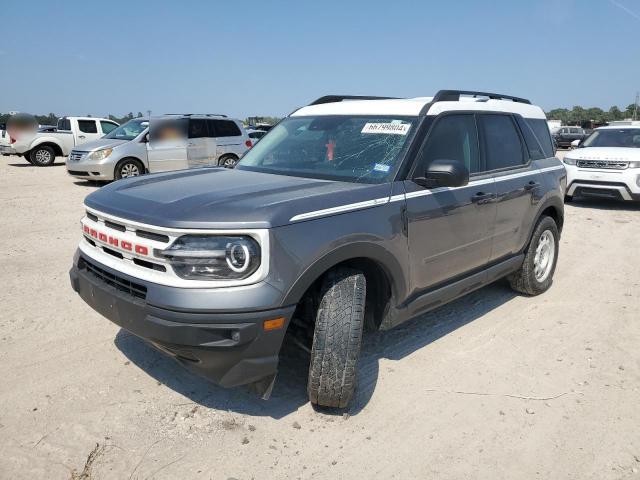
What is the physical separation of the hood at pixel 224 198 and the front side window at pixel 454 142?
0.61m

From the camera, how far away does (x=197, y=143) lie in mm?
13227

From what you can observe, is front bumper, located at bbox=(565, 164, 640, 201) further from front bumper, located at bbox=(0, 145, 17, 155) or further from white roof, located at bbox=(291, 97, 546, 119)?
front bumper, located at bbox=(0, 145, 17, 155)

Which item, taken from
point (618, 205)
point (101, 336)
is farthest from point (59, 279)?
point (618, 205)

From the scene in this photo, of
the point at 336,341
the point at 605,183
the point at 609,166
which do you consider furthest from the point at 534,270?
the point at 609,166

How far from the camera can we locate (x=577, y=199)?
12.2 metres

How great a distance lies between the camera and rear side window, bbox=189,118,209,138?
13.1 metres

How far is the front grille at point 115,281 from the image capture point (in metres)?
2.75

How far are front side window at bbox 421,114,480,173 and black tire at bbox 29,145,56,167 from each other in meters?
17.5

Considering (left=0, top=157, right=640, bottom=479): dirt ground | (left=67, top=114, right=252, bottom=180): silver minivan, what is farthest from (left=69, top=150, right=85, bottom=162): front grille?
(left=0, top=157, right=640, bottom=479): dirt ground

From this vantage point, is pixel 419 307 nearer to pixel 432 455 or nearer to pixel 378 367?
pixel 378 367

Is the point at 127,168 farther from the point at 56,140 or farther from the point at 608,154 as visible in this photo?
the point at 608,154

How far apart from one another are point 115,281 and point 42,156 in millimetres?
17425

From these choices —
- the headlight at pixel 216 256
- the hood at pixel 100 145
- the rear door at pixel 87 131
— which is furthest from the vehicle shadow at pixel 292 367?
the rear door at pixel 87 131

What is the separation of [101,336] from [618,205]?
36.2 ft
